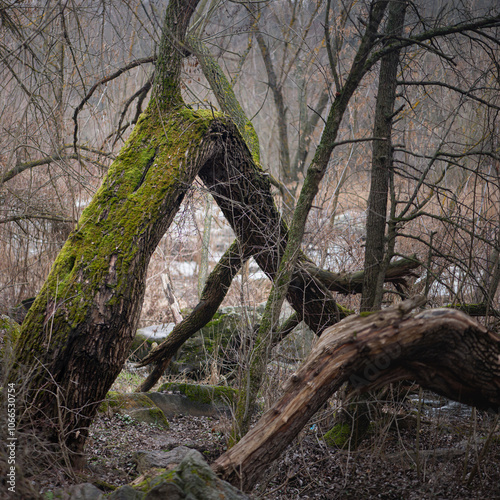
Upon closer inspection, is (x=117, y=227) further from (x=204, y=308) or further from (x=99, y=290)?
(x=204, y=308)

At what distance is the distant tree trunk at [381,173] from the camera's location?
15.1 ft

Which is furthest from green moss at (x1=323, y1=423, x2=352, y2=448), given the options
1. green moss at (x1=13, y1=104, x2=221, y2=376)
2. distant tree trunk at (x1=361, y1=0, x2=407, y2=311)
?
green moss at (x1=13, y1=104, x2=221, y2=376)

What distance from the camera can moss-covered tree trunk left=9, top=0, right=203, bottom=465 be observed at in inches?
133

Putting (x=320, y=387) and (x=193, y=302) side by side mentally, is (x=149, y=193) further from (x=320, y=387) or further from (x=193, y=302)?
(x=193, y=302)

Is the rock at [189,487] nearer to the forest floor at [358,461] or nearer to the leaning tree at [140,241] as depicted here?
the forest floor at [358,461]

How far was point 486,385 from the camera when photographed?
Result: 10.3 ft

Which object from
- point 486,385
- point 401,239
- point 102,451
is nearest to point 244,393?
point 102,451

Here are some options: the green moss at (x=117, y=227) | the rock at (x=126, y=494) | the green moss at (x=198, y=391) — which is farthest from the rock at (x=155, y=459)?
the green moss at (x=198, y=391)

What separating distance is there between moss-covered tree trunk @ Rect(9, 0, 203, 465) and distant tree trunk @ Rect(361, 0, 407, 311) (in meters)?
1.82

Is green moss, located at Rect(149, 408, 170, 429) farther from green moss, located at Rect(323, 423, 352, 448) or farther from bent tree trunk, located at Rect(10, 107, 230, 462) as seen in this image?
bent tree trunk, located at Rect(10, 107, 230, 462)

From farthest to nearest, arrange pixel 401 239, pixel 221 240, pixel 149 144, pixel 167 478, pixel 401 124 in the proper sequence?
pixel 221 240 < pixel 401 124 < pixel 401 239 < pixel 149 144 < pixel 167 478

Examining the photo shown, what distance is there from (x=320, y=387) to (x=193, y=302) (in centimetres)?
915

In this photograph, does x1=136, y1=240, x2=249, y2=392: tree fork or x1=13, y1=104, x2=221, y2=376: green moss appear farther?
x1=136, y1=240, x2=249, y2=392: tree fork

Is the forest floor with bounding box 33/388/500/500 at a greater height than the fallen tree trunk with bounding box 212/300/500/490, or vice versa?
the fallen tree trunk with bounding box 212/300/500/490
